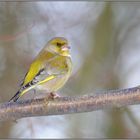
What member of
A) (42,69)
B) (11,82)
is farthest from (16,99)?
(11,82)

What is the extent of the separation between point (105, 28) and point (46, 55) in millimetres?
2939

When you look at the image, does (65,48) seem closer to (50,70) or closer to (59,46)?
(59,46)

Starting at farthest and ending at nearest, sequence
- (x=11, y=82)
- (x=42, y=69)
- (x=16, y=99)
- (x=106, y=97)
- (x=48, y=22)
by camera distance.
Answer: (x=48, y=22)
(x=11, y=82)
(x=42, y=69)
(x=16, y=99)
(x=106, y=97)

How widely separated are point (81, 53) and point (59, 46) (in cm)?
229

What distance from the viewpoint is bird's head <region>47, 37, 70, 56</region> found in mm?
4898

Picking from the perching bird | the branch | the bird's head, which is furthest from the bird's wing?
the branch

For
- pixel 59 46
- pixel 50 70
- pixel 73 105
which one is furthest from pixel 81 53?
pixel 73 105

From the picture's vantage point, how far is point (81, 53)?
7.21m

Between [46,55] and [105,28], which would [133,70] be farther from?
[46,55]

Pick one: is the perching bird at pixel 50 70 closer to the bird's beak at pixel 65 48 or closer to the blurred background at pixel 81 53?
the bird's beak at pixel 65 48

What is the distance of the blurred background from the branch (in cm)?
141

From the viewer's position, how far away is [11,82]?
20.3 feet

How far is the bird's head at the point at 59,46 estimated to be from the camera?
490 cm

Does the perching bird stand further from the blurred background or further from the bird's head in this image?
the blurred background
